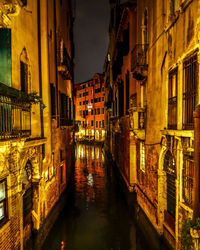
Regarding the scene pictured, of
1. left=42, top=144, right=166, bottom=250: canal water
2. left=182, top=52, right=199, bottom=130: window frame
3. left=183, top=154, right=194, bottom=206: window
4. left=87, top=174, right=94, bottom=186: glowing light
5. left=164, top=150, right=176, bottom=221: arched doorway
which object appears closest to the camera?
left=182, top=52, right=199, bottom=130: window frame

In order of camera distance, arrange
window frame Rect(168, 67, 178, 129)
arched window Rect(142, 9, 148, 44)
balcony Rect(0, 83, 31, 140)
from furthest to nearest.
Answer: arched window Rect(142, 9, 148, 44), window frame Rect(168, 67, 178, 129), balcony Rect(0, 83, 31, 140)

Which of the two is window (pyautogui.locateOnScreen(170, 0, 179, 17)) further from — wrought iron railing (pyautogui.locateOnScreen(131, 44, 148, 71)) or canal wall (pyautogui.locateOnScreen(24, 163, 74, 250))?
canal wall (pyautogui.locateOnScreen(24, 163, 74, 250))

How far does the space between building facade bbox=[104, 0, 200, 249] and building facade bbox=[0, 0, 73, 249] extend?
463 cm

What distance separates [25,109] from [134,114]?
227 inches

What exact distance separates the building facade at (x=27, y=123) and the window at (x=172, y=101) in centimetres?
475

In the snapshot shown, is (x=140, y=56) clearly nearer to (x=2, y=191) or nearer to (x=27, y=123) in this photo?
(x=27, y=123)

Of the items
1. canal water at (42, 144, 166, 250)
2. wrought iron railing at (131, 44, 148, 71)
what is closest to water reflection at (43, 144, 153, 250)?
canal water at (42, 144, 166, 250)

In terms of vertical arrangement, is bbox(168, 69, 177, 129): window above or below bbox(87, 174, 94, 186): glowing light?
above

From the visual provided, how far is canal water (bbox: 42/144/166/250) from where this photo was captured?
8859 mm

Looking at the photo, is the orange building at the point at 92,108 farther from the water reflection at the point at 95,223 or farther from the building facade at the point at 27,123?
the building facade at the point at 27,123

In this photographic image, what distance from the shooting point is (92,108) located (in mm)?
55812

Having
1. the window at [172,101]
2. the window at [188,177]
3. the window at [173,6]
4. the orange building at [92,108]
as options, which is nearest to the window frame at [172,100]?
the window at [172,101]

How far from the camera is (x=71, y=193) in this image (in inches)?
599

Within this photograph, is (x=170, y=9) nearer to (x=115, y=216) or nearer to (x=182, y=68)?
(x=182, y=68)
